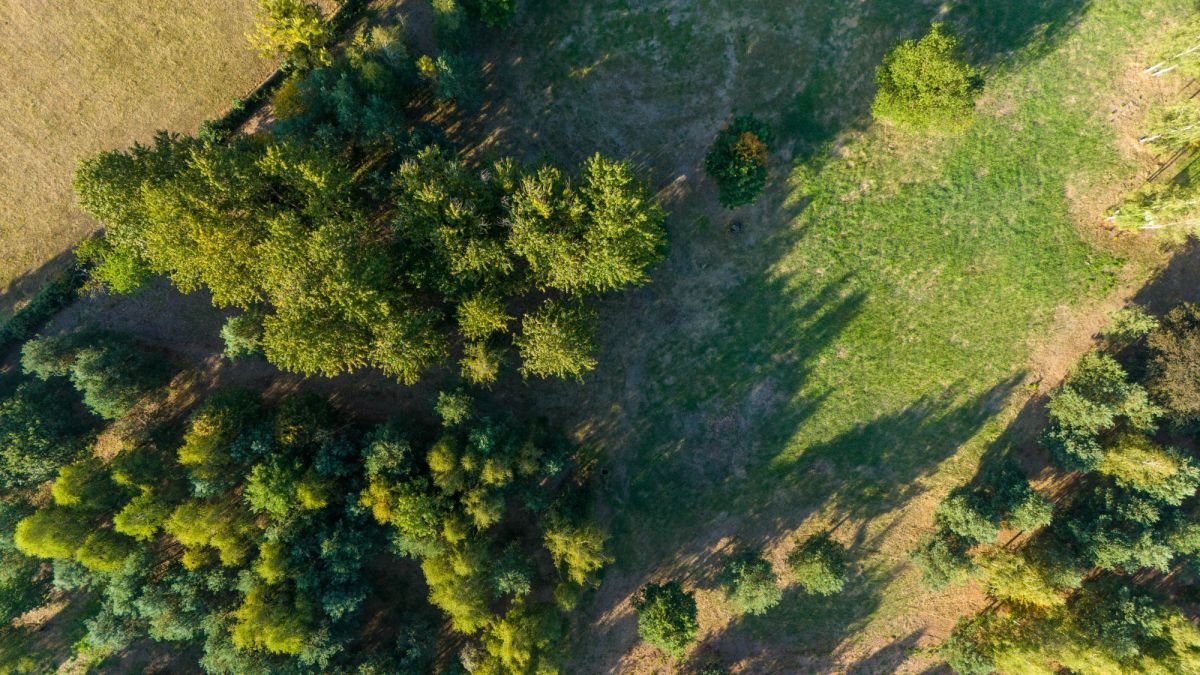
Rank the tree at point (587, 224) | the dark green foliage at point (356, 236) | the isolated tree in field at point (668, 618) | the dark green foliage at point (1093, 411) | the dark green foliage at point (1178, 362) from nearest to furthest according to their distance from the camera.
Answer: the dark green foliage at point (356, 236)
the tree at point (587, 224)
the dark green foliage at point (1178, 362)
the dark green foliage at point (1093, 411)
the isolated tree in field at point (668, 618)

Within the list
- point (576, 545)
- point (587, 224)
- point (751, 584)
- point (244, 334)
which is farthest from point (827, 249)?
point (244, 334)

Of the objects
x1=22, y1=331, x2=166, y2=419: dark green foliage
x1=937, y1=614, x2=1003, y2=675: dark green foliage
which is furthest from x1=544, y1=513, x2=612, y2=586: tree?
x1=22, y1=331, x2=166, y2=419: dark green foliage

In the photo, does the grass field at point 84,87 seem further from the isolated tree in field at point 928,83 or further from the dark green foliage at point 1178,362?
the dark green foliage at point 1178,362

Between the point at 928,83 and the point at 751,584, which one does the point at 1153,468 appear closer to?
the point at 751,584

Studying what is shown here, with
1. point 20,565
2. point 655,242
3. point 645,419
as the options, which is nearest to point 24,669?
point 20,565

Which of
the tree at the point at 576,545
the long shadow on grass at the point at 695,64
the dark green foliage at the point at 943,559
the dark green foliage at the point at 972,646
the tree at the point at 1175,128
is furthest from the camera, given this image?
the long shadow on grass at the point at 695,64

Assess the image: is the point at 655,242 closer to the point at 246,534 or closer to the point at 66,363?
the point at 246,534

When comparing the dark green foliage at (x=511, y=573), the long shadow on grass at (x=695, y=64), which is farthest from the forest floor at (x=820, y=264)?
the dark green foliage at (x=511, y=573)
